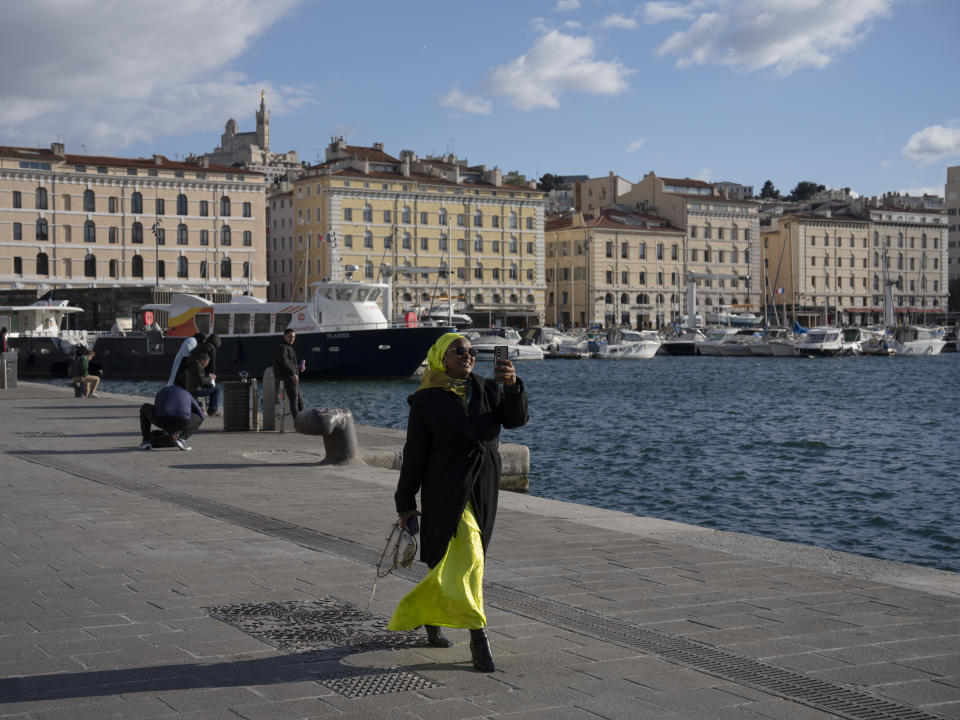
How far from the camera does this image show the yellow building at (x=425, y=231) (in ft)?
314

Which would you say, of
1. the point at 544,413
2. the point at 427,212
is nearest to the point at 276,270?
the point at 427,212


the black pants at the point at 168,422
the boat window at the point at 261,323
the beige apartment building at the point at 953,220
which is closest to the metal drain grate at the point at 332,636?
the black pants at the point at 168,422

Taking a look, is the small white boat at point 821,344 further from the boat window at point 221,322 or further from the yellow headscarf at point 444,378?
the yellow headscarf at point 444,378

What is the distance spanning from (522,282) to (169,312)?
2302 inches

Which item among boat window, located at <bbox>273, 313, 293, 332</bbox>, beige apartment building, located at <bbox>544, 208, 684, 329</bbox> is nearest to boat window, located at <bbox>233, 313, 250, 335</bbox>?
boat window, located at <bbox>273, 313, 293, 332</bbox>

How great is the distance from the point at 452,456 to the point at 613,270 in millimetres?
105641

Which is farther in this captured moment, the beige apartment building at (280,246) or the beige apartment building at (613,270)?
the beige apartment building at (613,270)

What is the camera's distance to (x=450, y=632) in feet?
19.0

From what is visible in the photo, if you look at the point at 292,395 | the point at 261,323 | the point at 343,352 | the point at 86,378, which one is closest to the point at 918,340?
the point at 343,352

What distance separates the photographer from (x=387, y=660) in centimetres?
526

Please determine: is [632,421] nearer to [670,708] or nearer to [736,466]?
[736,466]

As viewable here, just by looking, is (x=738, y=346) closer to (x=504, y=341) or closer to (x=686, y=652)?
(x=504, y=341)

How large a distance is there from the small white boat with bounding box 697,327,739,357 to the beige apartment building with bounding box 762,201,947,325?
2883 cm

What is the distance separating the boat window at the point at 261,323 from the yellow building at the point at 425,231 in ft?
149
